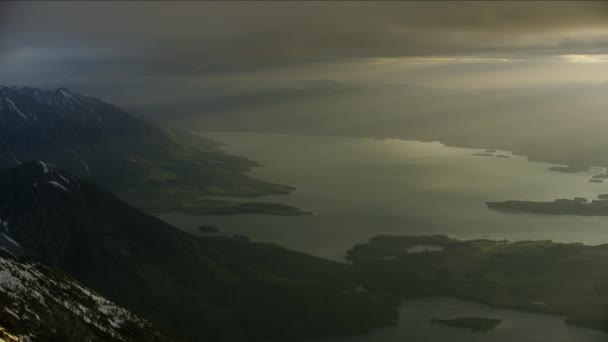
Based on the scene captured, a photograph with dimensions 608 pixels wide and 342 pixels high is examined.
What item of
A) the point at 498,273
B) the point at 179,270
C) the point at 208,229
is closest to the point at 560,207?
the point at 498,273

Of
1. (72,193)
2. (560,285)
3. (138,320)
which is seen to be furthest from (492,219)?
(138,320)

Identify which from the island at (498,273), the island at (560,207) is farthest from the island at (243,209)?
the island at (560,207)

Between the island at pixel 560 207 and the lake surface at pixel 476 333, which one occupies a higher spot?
the island at pixel 560 207

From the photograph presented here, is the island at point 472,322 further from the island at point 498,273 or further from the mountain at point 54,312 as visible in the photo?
the mountain at point 54,312

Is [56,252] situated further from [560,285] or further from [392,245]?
[560,285]

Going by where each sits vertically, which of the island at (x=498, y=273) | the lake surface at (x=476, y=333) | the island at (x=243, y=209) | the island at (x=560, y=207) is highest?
the island at (x=560, y=207)

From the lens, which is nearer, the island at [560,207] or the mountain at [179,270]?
the mountain at [179,270]

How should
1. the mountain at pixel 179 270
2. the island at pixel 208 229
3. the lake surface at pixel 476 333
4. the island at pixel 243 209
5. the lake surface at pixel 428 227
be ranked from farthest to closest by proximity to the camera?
the island at pixel 243 209 < the island at pixel 208 229 < the mountain at pixel 179 270 < the lake surface at pixel 428 227 < the lake surface at pixel 476 333

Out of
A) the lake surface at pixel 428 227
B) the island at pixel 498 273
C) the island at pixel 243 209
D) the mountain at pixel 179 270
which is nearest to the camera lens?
the lake surface at pixel 428 227
